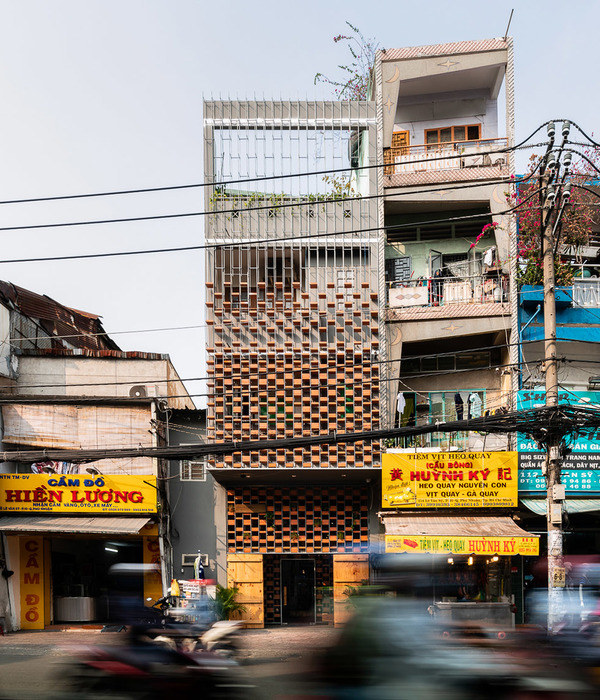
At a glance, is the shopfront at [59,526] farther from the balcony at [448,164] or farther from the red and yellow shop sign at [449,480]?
the balcony at [448,164]

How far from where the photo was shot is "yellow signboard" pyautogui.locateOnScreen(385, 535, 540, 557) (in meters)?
Result: 16.8

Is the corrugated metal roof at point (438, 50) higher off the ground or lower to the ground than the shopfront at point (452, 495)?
higher

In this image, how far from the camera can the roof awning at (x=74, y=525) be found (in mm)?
18203

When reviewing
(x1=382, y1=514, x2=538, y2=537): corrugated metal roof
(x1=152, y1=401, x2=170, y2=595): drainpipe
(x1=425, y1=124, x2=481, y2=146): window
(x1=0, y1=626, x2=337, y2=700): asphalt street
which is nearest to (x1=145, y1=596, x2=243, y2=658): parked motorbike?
(x1=0, y1=626, x2=337, y2=700): asphalt street

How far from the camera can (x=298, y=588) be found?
21.6m

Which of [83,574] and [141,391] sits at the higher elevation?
[141,391]

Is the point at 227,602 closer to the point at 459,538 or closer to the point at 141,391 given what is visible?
the point at 459,538

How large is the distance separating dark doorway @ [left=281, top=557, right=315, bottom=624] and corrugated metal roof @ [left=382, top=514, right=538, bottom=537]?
3.78m

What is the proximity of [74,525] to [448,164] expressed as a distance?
13.9m

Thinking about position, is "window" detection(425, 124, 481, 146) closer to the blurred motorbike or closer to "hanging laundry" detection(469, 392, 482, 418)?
"hanging laundry" detection(469, 392, 482, 418)

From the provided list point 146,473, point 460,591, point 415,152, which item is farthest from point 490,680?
point 415,152

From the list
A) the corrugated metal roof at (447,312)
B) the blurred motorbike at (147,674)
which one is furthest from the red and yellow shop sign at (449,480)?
the blurred motorbike at (147,674)

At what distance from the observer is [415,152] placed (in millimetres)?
22516

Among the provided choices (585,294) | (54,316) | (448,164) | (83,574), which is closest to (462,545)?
(585,294)
